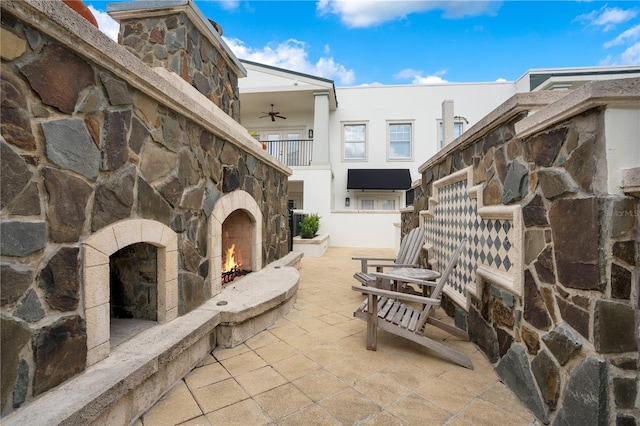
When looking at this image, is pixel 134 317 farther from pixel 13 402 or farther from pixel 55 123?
pixel 55 123

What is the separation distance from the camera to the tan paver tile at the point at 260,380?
2207 millimetres

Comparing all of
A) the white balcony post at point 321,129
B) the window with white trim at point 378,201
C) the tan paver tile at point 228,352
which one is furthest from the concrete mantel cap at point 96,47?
the window with white trim at point 378,201

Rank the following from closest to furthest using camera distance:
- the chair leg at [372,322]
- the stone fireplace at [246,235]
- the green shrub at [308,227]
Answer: the chair leg at [372,322] → the stone fireplace at [246,235] → the green shrub at [308,227]

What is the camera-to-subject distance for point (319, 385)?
2252 millimetres

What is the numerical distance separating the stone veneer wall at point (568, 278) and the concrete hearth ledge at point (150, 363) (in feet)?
7.80

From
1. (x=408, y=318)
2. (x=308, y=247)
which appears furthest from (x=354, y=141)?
(x=408, y=318)

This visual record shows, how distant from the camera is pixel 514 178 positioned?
7.36 ft

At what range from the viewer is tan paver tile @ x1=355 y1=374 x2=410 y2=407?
2.09m

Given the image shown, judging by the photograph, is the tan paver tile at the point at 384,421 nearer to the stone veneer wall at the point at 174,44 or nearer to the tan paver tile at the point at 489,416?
the tan paver tile at the point at 489,416

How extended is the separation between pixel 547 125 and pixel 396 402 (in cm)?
214

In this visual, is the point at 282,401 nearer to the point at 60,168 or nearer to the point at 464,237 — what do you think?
the point at 60,168

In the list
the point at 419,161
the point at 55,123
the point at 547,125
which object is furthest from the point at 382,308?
the point at 419,161

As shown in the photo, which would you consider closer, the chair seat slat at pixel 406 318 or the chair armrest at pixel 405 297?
the chair armrest at pixel 405 297

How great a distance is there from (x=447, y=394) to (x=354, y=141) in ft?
39.2
